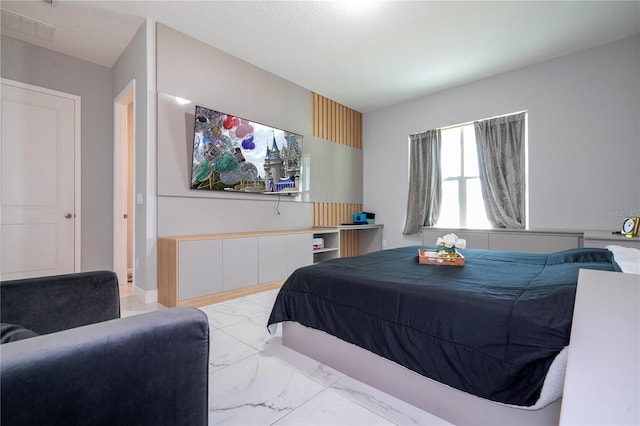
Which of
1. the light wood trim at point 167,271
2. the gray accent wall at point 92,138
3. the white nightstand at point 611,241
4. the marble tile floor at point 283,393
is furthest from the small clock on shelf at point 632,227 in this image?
the gray accent wall at point 92,138

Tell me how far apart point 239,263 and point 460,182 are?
3.60 meters

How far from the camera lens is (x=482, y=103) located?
4219 millimetres

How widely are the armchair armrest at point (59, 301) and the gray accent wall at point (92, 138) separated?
115 inches

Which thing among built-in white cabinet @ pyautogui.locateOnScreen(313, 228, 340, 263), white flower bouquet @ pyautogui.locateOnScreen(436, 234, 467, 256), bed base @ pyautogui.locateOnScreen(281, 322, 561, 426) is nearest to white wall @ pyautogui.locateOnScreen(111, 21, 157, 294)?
bed base @ pyautogui.locateOnScreen(281, 322, 561, 426)

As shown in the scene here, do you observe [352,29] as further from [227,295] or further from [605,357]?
[605,357]

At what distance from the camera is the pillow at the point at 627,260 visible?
1.23m

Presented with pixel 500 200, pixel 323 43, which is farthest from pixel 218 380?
pixel 500 200

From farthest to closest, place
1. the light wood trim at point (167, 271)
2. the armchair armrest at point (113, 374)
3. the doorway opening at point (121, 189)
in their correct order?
the doorway opening at point (121, 189)
the light wood trim at point (167, 271)
the armchair armrest at point (113, 374)

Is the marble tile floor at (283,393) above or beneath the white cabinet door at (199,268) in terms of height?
beneath

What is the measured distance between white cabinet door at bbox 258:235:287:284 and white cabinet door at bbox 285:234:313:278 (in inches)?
2.8

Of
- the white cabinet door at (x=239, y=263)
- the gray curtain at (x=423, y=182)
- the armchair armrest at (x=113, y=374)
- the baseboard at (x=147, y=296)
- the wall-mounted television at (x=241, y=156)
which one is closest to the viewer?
the armchair armrest at (x=113, y=374)

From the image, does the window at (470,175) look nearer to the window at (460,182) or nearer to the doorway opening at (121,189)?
the window at (460,182)

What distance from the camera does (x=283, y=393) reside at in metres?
1.45

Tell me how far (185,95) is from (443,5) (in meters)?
2.85
